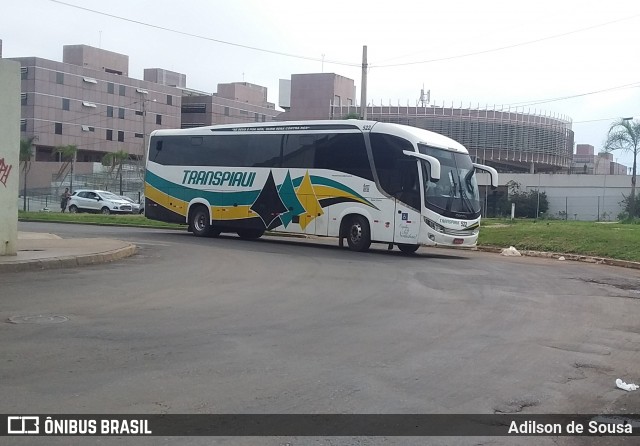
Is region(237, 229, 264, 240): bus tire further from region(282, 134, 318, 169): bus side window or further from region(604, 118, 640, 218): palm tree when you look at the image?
region(604, 118, 640, 218): palm tree

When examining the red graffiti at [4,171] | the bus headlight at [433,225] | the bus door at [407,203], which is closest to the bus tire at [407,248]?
the bus door at [407,203]

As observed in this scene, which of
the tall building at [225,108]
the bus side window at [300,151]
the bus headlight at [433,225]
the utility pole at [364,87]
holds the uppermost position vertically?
the tall building at [225,108]

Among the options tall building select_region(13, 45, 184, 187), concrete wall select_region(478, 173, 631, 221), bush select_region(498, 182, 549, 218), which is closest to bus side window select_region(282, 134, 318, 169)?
concrete wall select_region(478, 173, 631, 221)

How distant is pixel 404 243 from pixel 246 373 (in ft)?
45.1

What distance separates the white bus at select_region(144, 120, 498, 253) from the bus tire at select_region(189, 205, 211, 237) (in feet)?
0.13

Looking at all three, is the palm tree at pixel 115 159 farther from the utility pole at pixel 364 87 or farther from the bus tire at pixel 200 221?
the bus tire at pixel 200 221

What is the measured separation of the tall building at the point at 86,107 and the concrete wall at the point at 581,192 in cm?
3933

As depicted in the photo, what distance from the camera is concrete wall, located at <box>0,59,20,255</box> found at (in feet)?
46.0

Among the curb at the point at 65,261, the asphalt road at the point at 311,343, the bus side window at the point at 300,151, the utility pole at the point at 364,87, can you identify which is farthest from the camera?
the utility pole at the point at 364,87

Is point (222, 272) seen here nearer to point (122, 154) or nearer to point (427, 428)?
point (427, 428)

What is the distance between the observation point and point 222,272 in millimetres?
14672

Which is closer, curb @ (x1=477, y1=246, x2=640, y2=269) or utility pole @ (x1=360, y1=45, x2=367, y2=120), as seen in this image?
curb @ (x1=477, y1=246, x2=640, y2=269)

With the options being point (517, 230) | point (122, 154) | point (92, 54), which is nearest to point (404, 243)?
point (517, 230)

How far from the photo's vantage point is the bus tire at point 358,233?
2070 centimetres
